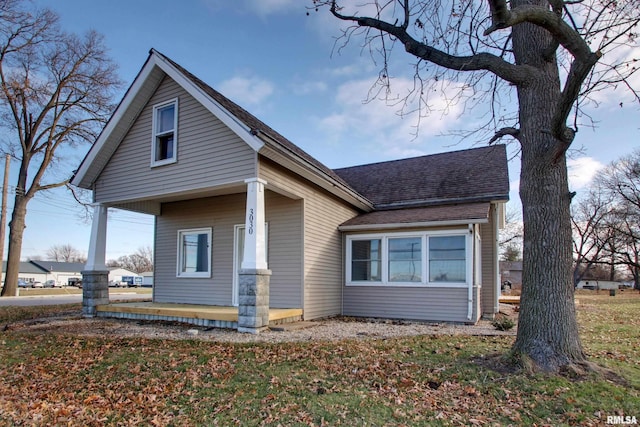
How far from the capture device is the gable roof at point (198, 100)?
784 cm

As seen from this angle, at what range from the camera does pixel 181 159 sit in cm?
895

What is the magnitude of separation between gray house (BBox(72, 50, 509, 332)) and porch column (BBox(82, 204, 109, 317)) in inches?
1.2

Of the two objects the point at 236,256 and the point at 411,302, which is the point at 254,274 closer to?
the point at 236,256

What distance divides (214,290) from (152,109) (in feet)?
16.4

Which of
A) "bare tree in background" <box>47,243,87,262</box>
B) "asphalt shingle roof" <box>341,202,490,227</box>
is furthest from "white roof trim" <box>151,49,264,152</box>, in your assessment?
"bare tree in background" <box>47,243,87,262</box>

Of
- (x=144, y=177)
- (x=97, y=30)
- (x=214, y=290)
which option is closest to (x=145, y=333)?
(x=214, y=290)

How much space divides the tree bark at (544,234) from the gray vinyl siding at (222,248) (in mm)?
5380

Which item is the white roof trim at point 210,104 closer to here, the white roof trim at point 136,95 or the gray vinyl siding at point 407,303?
the white roof trim at point 136,95

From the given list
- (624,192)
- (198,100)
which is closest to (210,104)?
(198,100)

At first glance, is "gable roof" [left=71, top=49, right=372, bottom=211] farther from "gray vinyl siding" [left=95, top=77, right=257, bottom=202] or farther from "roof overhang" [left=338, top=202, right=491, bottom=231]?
"roof overhang" [left=338, top=202, right=491, bottom=231]

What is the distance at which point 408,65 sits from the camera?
645cm

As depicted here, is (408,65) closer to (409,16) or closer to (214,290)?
(409,16)

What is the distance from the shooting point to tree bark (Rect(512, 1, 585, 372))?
470 cm

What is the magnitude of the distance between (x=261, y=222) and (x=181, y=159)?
276cm
